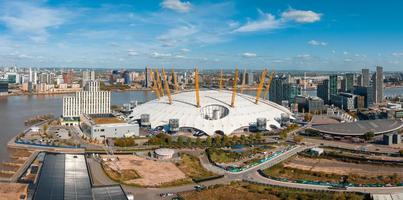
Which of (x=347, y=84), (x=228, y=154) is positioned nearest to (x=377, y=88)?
(x=347, y=84)

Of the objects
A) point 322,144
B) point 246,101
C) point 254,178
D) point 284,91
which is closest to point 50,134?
point 246,101

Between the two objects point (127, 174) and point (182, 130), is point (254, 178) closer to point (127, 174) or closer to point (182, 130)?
point (127, 174)

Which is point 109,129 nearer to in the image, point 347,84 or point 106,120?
point 106,120

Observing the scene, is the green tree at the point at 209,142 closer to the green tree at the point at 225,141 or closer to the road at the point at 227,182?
the green tree at the point at 225,141

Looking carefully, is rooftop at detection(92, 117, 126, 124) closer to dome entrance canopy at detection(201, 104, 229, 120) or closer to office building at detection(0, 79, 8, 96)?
dome entrance canopy at detection(201, 104, 229, 120)

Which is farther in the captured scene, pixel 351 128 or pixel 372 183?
pixel 351 128

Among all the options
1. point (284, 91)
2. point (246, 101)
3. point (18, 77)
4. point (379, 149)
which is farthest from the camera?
point (18, 77)
